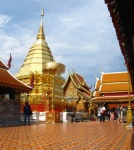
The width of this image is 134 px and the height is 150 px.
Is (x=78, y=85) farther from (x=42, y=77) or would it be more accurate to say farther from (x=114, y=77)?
(x=42, y=77)

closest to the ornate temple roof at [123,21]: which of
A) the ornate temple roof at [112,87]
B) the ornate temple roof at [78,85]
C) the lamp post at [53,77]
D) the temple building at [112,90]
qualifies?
the lamp post at [53,77]

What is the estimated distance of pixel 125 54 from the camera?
23.0 feet

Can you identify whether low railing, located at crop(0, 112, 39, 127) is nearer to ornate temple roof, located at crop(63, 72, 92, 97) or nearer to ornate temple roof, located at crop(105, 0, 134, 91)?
ornate temple roof, located at crop(105, 0, 134, 91)

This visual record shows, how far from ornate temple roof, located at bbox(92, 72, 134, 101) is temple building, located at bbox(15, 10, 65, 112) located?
205 inches

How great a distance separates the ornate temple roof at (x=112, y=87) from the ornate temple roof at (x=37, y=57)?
7.25 m

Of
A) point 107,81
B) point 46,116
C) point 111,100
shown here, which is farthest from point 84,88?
point 46,116

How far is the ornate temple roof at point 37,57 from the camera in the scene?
33.4 metres

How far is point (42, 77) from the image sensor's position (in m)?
29.8

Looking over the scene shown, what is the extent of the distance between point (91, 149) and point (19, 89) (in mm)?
13298

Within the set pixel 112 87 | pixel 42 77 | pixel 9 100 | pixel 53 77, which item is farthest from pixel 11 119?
pixel 112 87

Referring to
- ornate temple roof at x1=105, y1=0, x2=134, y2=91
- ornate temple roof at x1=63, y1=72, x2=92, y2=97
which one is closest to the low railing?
ornate temple roof at x1=105, y1=0, x2=134, y2=91

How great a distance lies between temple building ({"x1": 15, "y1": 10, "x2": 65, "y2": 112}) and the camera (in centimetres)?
2505

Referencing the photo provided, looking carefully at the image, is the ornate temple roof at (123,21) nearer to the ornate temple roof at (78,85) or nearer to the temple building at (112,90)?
the temple building at (112,90)

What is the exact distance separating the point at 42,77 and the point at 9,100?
1169 cm
